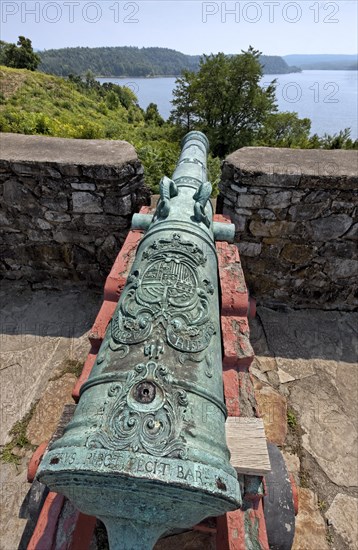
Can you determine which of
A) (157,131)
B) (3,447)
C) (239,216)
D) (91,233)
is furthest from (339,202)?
(157,131)

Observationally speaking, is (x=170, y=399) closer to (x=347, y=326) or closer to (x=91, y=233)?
(x=91, y=233)

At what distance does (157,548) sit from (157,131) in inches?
1272

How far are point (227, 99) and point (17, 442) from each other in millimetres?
22757

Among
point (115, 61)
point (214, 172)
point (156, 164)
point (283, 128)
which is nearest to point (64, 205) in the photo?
point (156, 164)

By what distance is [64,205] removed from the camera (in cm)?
330

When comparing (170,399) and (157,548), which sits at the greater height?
(170,399)

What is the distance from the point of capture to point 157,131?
30859mm

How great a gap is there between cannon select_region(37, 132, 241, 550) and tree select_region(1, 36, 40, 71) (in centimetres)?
4690

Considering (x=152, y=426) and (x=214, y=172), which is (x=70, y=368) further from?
(x=214, y=172)

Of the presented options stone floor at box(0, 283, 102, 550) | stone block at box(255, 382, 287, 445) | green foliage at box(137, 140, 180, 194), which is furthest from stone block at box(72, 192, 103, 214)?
stone block at box(255, 382, 287, 445)

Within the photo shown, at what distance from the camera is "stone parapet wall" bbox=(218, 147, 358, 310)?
Answer: 3061 millimetres

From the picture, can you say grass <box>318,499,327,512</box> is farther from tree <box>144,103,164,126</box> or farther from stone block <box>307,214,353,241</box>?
tree <box>144,103,164,126</box>

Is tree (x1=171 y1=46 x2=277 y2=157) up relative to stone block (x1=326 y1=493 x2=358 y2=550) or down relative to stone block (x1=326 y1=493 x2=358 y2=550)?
up

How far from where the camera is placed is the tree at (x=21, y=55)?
125ft
